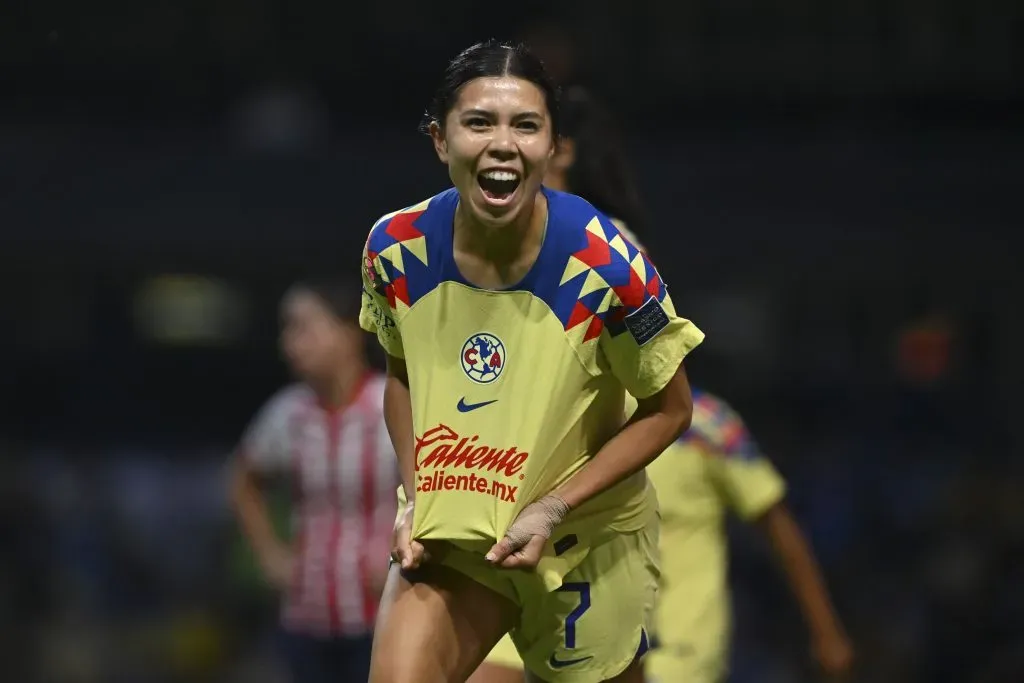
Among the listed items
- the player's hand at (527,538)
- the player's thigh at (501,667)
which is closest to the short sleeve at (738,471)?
the player's thigh at (501,667)

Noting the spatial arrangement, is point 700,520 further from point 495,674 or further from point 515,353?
point 515,353

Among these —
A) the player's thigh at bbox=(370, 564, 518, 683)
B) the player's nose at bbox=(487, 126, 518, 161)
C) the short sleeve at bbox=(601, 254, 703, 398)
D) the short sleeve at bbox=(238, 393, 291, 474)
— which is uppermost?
the player's nose at bbox=(487, 126, 518, 161)

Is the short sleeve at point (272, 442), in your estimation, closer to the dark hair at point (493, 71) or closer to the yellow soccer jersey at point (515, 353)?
the yellow soccer jersey at point (515, 353)

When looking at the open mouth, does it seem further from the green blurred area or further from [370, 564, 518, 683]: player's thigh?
the green blurred area

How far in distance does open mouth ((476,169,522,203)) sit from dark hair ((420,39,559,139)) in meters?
0.14

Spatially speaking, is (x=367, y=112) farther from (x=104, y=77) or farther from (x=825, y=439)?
(x=825, y=439)

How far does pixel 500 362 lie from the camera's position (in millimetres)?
3000

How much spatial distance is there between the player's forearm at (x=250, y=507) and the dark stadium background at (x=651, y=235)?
3104mm

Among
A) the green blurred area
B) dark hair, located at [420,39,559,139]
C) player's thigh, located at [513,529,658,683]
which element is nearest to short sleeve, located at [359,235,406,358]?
dark hair, located at [420,39,559,139]

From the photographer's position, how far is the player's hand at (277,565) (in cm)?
562

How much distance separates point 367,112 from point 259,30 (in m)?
0.84

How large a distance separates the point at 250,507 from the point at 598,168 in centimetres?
237

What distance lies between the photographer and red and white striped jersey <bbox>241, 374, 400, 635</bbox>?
5402 millimetres

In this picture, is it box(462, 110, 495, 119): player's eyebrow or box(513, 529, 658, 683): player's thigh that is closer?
box(462, 110, 495, 119): player's eyebrow
